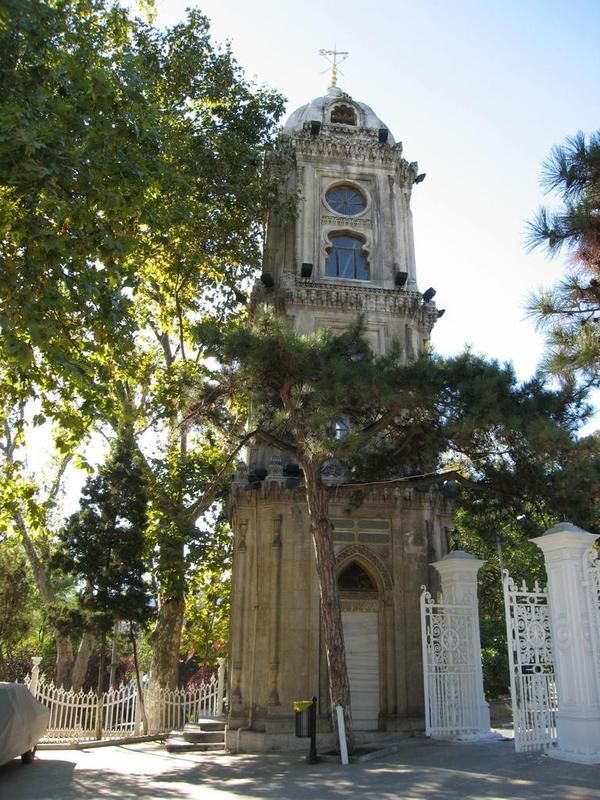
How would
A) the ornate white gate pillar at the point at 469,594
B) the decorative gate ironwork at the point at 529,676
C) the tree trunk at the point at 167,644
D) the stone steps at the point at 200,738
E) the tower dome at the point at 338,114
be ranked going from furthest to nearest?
the tower dome at the point at 338,114
the tree trunk at the point at 167,644
the stone steps at the point at 200,738
the ornate white gate pillar at the point at 469,594
the decorative gate ironwork at the point at 529,676

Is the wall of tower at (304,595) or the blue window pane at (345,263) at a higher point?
the blue window pane at (345,263)

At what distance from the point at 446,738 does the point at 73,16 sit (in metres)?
15.3

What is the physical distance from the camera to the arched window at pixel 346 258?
21359 millimetres

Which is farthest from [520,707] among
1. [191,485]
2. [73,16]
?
[73,16]

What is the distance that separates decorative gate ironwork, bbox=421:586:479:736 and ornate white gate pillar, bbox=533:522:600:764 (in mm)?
3767

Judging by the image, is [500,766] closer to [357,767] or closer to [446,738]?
[357,767]

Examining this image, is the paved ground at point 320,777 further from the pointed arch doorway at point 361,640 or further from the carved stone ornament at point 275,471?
the carved stone ornament at point 275,471

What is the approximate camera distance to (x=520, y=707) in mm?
10875

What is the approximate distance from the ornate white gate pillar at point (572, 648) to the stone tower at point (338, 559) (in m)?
6.31

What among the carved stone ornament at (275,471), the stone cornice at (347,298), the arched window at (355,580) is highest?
the stone cornice at (347,298)

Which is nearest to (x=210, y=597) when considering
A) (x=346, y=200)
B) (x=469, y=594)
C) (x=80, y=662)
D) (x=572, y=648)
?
(x=80, y=662)

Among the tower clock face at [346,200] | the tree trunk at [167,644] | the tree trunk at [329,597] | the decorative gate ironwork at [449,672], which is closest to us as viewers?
the tree trunk at [329,597]

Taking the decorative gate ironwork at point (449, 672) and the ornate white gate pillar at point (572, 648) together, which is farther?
the decorative gate ironwork at point (449, 672)

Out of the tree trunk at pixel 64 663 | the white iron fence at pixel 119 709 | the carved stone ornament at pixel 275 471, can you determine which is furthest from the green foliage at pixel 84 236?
the tree trunk at pixel 64 663
